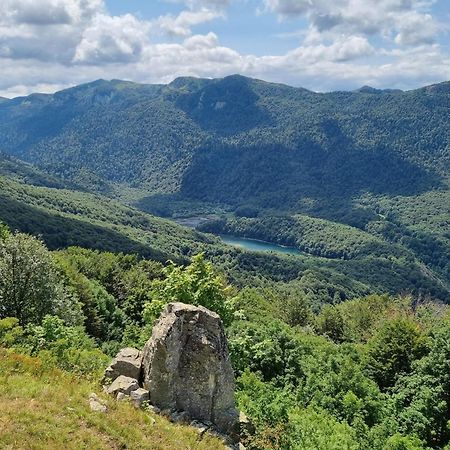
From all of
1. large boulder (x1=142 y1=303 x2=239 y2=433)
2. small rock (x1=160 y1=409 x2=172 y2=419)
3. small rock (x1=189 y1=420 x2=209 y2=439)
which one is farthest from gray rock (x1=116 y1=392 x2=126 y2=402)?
small rock (x1=189 y1=420 x2=209 y2=439)

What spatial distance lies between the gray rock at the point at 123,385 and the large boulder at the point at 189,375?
0.46 metres

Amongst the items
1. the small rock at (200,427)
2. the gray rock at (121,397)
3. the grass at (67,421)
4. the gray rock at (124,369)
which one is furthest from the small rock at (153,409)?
the gray rock at (124,369)

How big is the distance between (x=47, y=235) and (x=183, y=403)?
512ft

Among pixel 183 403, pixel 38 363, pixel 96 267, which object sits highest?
pixel 38 363

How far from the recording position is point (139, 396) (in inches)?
679

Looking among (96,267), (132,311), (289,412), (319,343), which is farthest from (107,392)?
(96,267)

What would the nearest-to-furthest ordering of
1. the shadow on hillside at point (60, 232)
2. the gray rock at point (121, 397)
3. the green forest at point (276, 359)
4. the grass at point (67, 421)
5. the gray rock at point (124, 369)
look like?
1. the grass at point (67, 421)
2. the gray rock at point (121, 397)
3. the gray rock at point (124, 369)
4. the green forest at point (276, 359)
5. the shadow on hillside at point (60, 232)

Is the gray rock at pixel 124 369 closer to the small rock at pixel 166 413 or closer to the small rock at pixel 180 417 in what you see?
the small rock at pixel 166 413

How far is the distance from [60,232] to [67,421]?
17159cm

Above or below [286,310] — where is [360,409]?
above

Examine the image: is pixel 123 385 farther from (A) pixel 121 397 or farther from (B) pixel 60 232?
(B) pixel 60 232

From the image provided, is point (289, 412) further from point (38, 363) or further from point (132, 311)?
point (132, 311)

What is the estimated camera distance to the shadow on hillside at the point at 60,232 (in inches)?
6417

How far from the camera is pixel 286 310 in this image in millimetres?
93312
